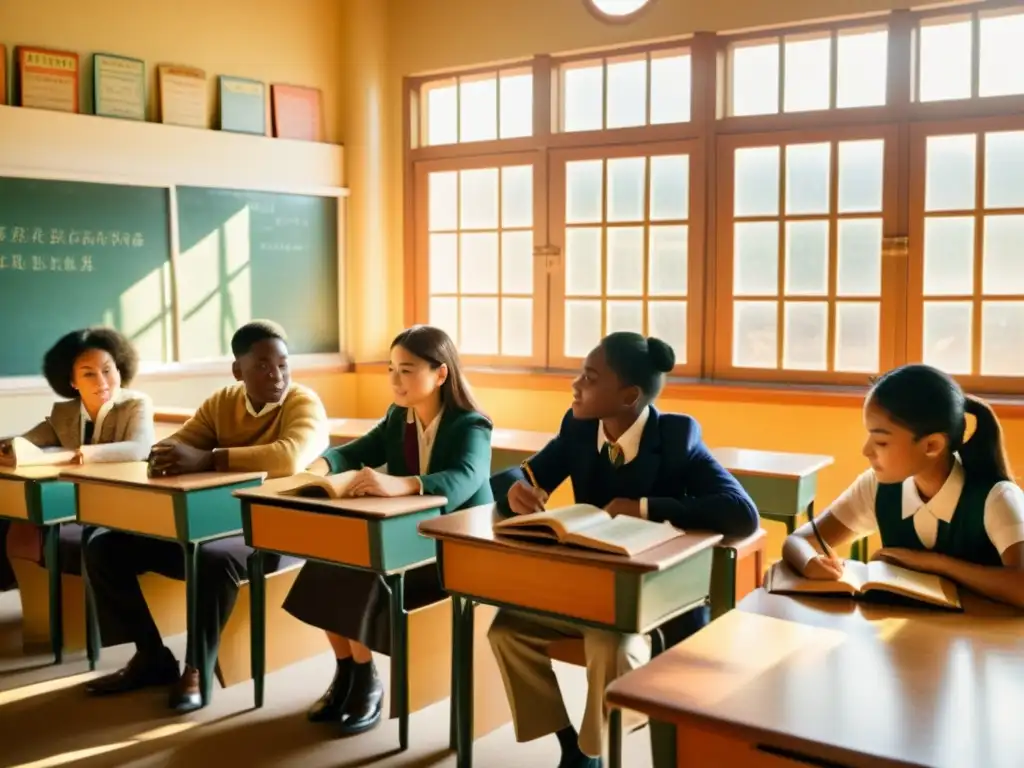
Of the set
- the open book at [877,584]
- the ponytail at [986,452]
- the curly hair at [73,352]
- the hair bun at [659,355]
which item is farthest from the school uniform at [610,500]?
the curly hair at [73,352]

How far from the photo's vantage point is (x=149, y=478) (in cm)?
302

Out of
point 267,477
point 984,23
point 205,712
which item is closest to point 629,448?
point 267,477

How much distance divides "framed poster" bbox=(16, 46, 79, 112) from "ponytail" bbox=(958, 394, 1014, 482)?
402cm

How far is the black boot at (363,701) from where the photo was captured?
2.89 metres

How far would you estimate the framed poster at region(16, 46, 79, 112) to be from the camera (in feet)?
14.5

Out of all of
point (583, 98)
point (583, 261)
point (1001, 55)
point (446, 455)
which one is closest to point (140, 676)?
point (446, 455)

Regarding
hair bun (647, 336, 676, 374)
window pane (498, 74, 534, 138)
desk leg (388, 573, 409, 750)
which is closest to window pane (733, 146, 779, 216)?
window pane (498, 74, 534, 138)

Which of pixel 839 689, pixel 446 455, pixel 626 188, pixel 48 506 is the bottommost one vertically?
pixel 48 506

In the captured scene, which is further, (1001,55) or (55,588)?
(1001,55)

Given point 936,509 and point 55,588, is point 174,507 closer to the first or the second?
point 55,588

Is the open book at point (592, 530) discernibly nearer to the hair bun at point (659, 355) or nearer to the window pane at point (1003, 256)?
the hair bun at point (659, 355)

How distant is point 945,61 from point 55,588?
3.88 metres

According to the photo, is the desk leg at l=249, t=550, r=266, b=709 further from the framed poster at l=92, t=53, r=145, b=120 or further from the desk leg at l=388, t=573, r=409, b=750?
the framed poster at l=92, t=53, r=145, b=120

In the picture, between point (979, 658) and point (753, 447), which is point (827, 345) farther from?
point (979, 658)
